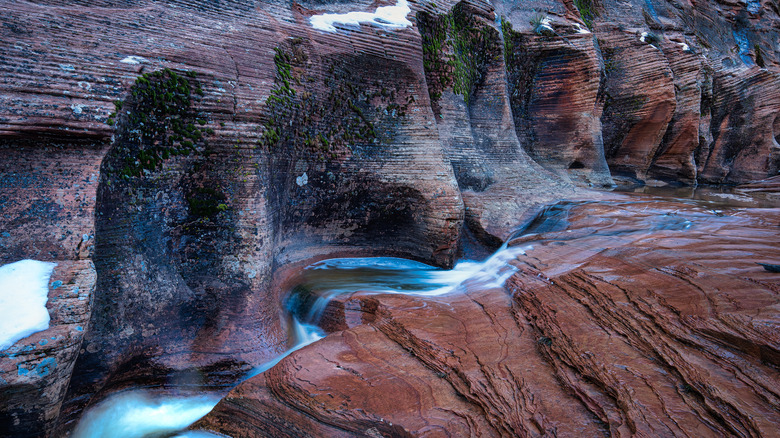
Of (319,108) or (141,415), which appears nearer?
(141,415)

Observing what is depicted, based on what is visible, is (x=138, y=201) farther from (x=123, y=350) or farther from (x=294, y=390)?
(x=294, y=390)

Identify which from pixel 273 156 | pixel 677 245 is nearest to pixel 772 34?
pixel 677 245

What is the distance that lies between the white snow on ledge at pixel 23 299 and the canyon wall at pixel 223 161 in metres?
0.08

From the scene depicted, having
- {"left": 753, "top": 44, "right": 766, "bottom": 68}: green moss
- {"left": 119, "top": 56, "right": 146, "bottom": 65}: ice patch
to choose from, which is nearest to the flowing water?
{"left": 119, "top": 56, "right": 146, "bottom": 65}: ice patch

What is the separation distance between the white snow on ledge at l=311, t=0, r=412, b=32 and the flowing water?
12.7 ft

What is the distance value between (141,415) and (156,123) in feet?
10.4

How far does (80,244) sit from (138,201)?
2.91 ft

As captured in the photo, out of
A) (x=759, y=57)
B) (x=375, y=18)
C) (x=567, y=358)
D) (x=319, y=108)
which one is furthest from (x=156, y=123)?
(x=759, y=57)

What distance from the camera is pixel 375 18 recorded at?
771cm

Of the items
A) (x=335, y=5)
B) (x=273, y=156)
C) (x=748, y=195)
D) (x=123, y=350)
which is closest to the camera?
(x=123, y=350)

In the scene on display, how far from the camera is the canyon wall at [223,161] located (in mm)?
4160

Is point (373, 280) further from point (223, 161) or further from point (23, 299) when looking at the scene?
point (23, 299)

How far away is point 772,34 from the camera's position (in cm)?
1923

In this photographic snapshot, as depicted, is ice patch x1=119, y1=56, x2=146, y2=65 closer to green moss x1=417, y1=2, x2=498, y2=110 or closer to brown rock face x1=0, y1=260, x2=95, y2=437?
brown rock face x1=0, y1=260, x2=95, y2=437
